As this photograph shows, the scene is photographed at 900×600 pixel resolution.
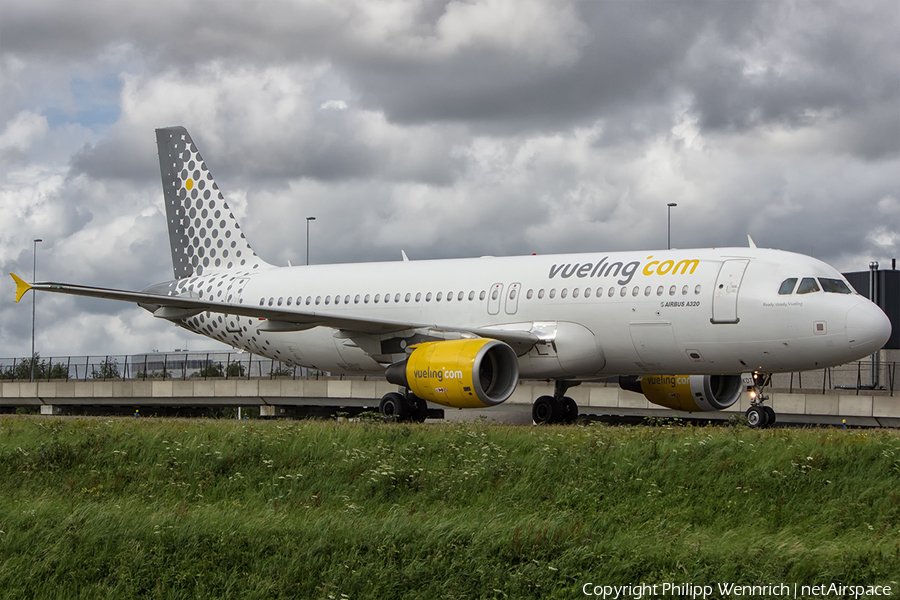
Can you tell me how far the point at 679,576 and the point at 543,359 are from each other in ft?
37.9

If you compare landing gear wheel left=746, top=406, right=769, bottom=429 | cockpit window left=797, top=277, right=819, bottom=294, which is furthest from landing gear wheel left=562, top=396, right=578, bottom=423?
cockpit window left=797, top=277, right=819, bottom=294

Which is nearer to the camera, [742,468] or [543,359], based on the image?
[742,468]

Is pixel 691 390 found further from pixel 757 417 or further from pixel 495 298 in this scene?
pixel 495 298

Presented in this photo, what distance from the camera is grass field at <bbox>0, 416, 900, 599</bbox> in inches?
461

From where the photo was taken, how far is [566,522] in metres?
12.9

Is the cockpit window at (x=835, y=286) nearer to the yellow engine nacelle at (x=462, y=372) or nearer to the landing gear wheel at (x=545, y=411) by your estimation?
the yellow engine nacelle at (x=462, y=372)

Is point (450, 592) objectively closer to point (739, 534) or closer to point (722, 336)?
point (739, 534)

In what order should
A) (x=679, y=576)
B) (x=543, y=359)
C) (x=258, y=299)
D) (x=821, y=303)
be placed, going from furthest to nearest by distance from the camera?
(x=258, y=299) < (x=543, y=359) < (x=821, y=303) < (x=679, y=576)

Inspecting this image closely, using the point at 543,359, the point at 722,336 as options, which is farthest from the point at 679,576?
the point at 543,359

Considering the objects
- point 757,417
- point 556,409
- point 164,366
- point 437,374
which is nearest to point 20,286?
point 437,374

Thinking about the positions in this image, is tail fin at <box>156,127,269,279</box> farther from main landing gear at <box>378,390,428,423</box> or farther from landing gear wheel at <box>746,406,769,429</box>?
landing gear wheel at <box>746,406,769,429</box>

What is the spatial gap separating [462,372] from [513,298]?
352cm

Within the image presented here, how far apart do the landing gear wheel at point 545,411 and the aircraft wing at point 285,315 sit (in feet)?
10.2

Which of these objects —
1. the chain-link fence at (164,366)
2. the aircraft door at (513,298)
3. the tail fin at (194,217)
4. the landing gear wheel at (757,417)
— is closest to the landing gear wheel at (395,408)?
the aircraft door at (513,298)
